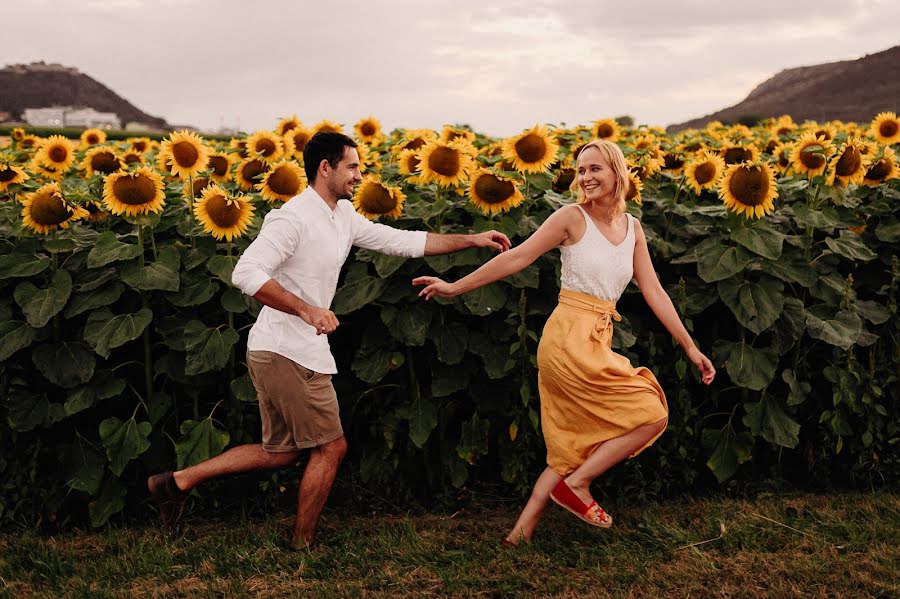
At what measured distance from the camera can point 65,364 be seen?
431 centimetres

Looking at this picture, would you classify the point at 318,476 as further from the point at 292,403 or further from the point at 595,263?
the point at 595,263

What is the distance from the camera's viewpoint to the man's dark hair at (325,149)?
3.78 meters

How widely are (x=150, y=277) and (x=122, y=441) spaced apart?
2.65ft

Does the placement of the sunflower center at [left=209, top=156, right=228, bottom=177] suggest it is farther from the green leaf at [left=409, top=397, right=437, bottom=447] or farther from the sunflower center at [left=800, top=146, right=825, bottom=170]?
the sunflower center at [left=800, top=146, right=825, bottom=170]

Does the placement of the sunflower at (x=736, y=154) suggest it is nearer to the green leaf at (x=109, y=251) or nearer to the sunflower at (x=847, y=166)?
the sunflower at (x=847, y=166)

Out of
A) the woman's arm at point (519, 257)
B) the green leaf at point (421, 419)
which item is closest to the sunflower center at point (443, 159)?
the woman's arm at point (519, 257)

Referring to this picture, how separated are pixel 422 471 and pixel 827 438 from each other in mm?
2122

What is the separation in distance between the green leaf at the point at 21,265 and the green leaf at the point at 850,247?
3.94m

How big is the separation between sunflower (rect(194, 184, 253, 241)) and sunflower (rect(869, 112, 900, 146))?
4845mm

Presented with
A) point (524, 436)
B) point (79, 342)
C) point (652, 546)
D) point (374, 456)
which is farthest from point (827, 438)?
point (79, 342)

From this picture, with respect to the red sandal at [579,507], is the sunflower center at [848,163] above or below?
above

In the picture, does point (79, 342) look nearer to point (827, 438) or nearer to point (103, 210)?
point (103, 210)

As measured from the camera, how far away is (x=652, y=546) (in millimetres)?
4066

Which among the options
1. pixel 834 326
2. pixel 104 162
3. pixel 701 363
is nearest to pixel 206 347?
pixel 104 162
